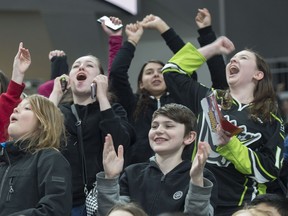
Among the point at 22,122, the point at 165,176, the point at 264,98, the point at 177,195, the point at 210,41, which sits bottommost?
the point at 177,195

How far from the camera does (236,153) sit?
4.70m

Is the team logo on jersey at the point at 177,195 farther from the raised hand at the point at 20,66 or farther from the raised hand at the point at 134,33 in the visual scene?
the raised hand at the point at 134,33

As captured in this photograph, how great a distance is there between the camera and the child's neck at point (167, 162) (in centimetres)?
470

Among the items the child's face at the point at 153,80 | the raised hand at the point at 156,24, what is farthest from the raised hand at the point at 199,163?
the child's face at the point at 153,80

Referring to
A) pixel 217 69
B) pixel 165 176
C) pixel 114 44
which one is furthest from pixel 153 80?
pixel 165 176

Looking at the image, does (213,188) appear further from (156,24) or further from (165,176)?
(156,24)

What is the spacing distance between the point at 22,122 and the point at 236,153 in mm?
1303

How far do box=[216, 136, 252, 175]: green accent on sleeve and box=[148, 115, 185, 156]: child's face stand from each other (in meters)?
0.25

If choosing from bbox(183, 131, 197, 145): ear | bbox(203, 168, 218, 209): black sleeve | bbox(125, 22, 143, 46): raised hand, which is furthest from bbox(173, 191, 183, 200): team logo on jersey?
bbox(125, 22, 143, 46): raised hand

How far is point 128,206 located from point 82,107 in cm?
176

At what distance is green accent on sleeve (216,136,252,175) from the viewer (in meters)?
4.68

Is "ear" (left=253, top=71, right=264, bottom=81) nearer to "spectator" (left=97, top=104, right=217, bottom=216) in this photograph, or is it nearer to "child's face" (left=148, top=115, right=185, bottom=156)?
"spectator" (left=97, top=104, right=217, bottom=216)

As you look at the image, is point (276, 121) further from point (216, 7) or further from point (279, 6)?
point (279, 6)

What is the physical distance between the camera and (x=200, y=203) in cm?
429
